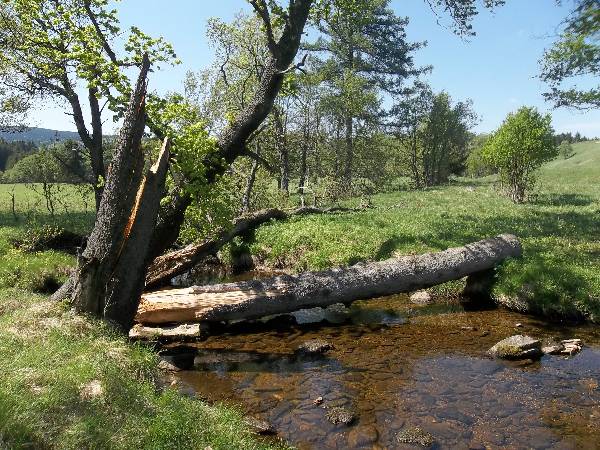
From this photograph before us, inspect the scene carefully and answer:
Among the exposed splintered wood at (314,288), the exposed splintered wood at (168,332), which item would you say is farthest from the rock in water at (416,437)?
the exposed splintered wood at (168,332)

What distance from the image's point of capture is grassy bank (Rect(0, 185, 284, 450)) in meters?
5.32

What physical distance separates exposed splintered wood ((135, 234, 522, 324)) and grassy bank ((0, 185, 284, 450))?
3.15 metres

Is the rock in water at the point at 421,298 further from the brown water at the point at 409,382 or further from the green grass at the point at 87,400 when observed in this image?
the green grass at the point at 87,400

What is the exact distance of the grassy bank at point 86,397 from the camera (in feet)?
17.4

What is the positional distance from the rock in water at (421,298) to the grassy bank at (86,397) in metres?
8.87

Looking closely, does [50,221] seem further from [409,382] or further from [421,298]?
[409,382]

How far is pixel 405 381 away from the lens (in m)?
Answer: 9.41

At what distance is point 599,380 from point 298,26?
11955 millimetres

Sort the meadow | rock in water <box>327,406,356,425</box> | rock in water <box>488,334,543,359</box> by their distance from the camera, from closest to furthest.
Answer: the meadow
rock in water <box>327,406,356,425</box>
rock in water <box>488,334,543,359</box>

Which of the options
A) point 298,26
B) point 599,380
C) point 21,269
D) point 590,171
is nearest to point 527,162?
point 298,26

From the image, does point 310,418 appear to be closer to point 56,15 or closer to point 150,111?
point 150,111

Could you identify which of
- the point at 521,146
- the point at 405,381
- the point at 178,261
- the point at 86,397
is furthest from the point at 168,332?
the point at 521,146

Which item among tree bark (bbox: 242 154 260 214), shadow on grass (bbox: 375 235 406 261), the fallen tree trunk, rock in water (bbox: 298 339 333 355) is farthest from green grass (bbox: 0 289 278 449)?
tree bark (bbox: 242 154 260 214)

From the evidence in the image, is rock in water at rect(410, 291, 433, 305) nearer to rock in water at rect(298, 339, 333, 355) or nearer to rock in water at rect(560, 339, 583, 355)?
rock in water at rect(560, 339, 583, 355)
